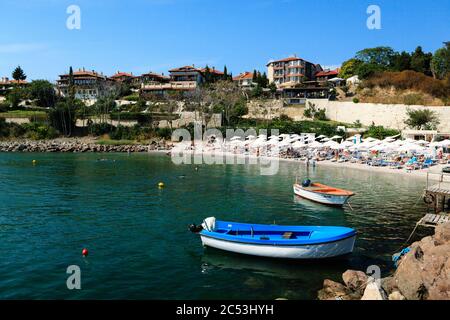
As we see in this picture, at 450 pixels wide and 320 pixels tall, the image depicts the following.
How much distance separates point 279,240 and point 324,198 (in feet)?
35.7

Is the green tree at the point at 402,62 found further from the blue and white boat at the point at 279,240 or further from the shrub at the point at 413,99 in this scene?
the blue and white boat at the point at 279,240

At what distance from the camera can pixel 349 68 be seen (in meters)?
91.0

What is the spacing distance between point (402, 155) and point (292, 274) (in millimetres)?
36809

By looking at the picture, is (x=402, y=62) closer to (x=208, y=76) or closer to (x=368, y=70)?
(x=368, y=70)

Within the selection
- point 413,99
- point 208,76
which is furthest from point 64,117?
point 413,99

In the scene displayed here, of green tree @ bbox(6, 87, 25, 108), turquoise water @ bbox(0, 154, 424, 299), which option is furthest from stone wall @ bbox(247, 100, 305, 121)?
green tree @ bbox(6, 87, 25, 108)

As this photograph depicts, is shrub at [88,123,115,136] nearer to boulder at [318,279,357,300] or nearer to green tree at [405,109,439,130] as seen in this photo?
green tree at [405,109,439,130]

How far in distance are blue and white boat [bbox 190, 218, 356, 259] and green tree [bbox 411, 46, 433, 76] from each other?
7612 centimetres

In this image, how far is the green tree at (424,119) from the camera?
60375 millimetres

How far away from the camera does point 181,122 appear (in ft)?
244

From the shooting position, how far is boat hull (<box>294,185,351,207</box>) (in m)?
24.4
